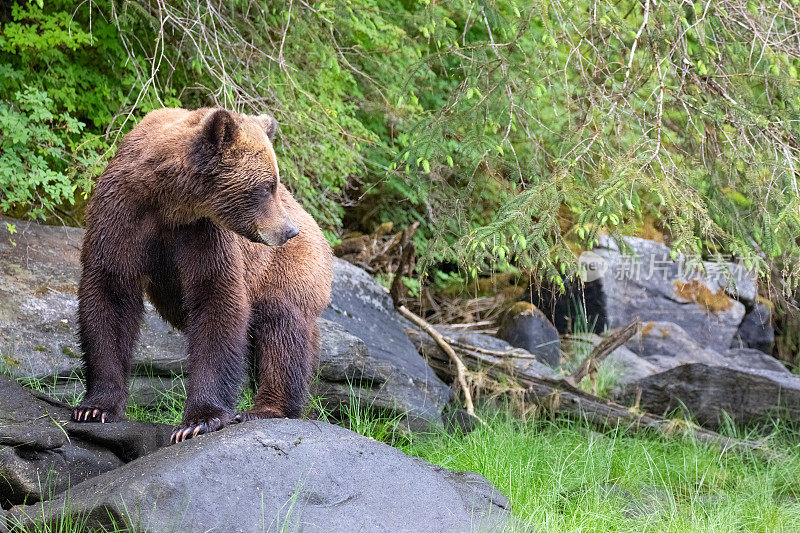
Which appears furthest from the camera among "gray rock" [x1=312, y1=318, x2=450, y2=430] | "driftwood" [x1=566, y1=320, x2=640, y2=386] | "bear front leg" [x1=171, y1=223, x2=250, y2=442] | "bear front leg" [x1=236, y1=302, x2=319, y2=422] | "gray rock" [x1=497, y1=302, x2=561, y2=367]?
"gray rock" [x1=497, y1=302, x2=561, y2=367]

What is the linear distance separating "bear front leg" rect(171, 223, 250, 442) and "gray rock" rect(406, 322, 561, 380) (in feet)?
11.4

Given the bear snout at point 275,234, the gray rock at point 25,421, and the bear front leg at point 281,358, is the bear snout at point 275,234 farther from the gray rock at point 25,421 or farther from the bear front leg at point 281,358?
the gray rock at point 25,421

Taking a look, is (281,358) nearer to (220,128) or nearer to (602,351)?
(220,128)

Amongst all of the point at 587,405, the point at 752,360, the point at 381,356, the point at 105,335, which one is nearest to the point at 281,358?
the point at 105,335

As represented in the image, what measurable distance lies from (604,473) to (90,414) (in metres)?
3.47

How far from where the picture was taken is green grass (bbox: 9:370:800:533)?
471 centimetres

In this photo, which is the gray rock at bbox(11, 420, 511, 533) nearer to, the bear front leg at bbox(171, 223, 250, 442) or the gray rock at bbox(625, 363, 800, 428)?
the bear front leg at bbox(171, 223, 250, 442)

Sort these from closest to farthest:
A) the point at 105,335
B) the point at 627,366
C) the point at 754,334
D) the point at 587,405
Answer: the point at 105,335
the point at 587,405
the point at 627,366
the point at 754,334

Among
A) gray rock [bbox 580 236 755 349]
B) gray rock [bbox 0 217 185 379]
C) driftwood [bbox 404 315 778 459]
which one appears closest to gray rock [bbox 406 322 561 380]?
driftwood [bbox 404 315 778 459]

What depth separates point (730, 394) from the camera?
729cm

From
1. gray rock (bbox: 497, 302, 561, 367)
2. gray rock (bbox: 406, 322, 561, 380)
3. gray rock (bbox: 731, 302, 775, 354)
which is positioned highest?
gray rock (bbox: 406, 322, 561, 380)

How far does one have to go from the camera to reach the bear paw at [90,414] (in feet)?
13.9

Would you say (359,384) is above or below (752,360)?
above

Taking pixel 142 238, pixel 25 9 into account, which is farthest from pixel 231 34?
pixel 142 238
